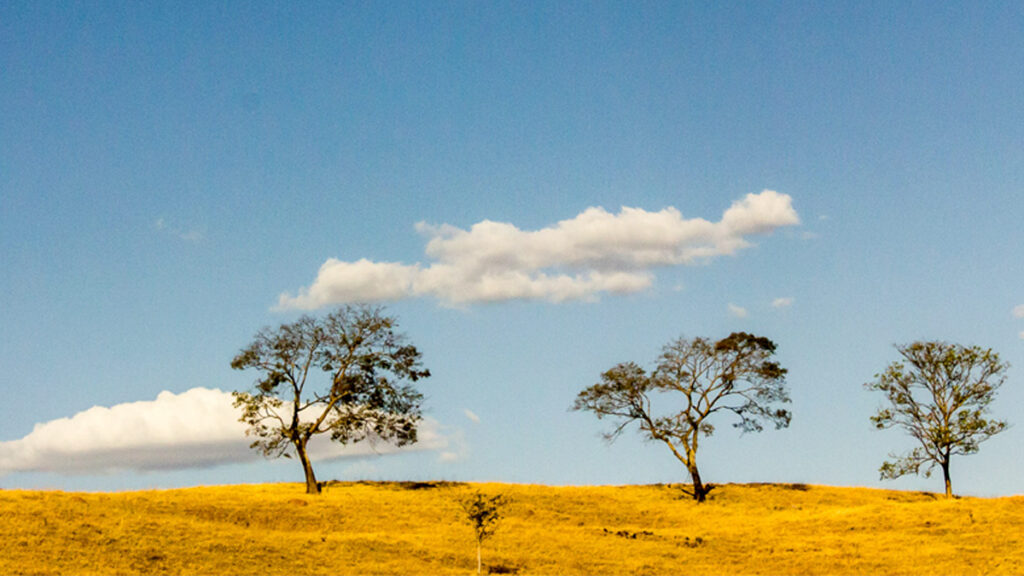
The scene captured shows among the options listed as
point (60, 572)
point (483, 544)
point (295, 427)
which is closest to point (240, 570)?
point (60, 572)

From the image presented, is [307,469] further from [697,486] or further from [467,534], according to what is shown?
[697,486]

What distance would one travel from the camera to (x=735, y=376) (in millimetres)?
76688

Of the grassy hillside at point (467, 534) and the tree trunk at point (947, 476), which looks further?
the tree trunk at point (947, 476)

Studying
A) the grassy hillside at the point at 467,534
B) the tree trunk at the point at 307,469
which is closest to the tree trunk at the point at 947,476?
the grassy hillside at the point at 467,534

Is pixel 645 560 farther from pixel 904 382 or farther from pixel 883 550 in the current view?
pixel 904 382

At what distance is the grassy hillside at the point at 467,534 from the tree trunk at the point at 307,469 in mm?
1164

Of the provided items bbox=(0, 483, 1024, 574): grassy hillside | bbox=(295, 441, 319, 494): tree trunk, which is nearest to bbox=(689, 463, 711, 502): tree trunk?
bbox=(0, 483, 1024, 574): grassy hillside

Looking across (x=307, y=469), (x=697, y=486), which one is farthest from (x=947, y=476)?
(x=307, y=469)

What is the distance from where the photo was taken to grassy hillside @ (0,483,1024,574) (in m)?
43.2

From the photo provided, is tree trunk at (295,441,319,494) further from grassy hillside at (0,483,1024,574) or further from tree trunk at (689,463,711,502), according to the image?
tree trunk at (689,463,711,502)

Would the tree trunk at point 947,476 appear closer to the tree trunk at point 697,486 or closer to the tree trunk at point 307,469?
the tree trunk at point 697,486

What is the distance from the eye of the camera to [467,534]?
54.2 metres

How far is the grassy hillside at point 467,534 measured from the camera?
142 feet

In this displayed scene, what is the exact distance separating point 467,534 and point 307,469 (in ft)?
58.9
